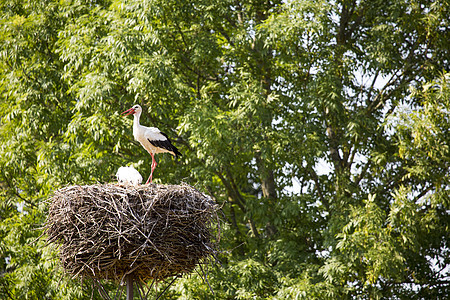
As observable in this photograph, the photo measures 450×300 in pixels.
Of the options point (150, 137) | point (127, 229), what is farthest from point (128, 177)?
point (150, 137)

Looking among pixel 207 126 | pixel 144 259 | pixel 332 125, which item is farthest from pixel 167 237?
pixel 332 125

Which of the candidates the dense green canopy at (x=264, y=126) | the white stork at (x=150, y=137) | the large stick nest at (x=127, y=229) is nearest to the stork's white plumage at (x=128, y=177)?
the large stick nest at (x=127, y=229)

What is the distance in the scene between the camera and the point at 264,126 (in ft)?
38.1

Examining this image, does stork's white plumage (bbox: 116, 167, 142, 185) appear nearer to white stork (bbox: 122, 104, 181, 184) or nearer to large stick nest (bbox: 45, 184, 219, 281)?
large stick nest (bbox: 45, 184, 219, 281)

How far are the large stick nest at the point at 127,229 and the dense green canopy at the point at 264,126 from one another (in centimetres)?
379

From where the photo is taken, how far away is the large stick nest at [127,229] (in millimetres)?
6301

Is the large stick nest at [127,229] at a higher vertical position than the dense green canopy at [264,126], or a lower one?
lower

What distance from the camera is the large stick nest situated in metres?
6.30

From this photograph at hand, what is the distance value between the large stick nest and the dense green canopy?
12.4 feet

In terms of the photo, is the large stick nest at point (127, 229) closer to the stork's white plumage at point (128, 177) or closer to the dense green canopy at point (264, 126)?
the stork's white plumage at point (128, 177)

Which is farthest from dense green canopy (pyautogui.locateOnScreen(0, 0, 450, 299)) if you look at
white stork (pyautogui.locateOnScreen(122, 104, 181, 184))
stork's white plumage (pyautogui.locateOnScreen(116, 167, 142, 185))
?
stork's white plumage (pyautogui.locateOnScreen(116, 167, 142, 185))

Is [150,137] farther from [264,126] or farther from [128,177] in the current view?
[264,126]

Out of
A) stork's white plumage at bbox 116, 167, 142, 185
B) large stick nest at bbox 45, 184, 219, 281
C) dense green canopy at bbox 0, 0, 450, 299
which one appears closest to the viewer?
large stick nest at bbox 45, 184, 219, 281

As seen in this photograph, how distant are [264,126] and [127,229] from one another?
5766 mm
